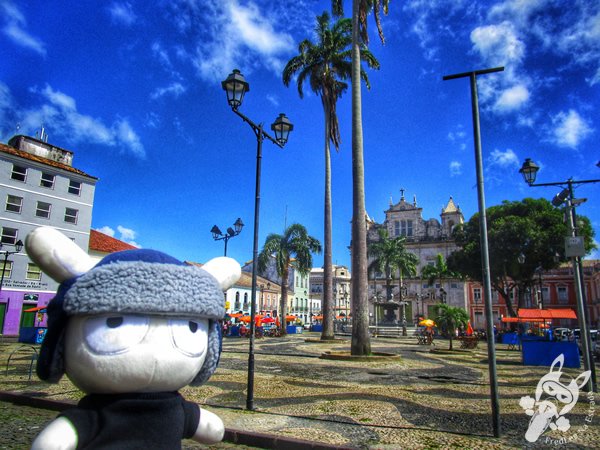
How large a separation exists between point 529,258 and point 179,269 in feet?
114

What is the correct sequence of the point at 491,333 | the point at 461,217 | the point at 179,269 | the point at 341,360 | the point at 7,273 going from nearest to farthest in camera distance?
the point at 179,269 → the point at 491,333 → the point at 341,360 → the point at 7,273 → the point at 461,217

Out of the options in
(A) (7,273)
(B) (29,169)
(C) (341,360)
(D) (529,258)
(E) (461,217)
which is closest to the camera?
(C) (341,360)

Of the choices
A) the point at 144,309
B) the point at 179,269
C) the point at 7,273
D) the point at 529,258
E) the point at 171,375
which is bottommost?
the point at 171,375

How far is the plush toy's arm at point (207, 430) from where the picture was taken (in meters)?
2.99

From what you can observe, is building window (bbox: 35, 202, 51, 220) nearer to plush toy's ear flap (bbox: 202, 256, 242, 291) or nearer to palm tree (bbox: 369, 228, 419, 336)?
palm tree (bbox: 369, 228, 419, 336)

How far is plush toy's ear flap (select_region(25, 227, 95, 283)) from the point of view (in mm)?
2582

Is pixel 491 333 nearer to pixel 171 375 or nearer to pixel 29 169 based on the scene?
pixel 171 375

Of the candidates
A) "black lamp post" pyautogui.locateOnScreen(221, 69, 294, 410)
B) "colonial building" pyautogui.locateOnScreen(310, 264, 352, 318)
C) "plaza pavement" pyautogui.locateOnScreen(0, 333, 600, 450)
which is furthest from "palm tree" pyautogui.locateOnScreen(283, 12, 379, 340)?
"colonial building" pyautogui.locateOnScreen(310, 264, 352, 318)

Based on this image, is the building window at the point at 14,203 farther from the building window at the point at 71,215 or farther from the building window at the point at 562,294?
the building window at the point at 562,294

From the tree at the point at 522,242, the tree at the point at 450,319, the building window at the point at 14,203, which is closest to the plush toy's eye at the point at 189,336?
the tree at the point at 450,319

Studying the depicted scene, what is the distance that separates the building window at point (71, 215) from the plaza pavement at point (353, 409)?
22.1m

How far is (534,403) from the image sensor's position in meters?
8.33

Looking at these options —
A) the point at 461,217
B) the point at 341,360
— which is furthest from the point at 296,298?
the point at 341,360

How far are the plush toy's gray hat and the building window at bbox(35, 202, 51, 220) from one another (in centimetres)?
3261
